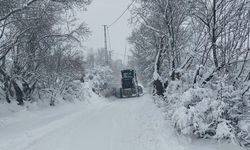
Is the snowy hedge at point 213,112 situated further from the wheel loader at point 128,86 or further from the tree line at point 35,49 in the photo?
the wheel loader at point 128,86

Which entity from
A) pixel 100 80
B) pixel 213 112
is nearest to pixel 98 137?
pixel 213 112

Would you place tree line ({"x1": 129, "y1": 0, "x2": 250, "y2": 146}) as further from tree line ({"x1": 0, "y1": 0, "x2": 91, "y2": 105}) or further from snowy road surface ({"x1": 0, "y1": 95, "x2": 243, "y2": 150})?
tree line ({"x1": 0, "y1": 0, "x2": 91, "y2": 105})

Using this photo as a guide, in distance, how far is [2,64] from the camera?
18484mm

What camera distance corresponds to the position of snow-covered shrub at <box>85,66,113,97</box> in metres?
42.5

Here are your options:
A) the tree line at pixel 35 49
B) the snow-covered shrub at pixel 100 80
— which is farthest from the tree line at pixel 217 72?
the snow-covered shrub at pixel 100 80

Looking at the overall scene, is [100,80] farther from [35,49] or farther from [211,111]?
[211,111]

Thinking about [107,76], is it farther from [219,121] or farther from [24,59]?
[219,121]

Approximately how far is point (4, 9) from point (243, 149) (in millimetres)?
11037

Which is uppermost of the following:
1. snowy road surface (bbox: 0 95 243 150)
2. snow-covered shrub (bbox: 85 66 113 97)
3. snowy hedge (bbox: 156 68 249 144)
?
snow-covered shrub (bbox: 85 66 113 97)

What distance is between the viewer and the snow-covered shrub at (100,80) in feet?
140

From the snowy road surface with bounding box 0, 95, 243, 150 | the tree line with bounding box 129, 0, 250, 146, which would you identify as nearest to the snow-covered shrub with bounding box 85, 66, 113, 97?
the snowy road surface with bounding box 0, 95, 243, 150

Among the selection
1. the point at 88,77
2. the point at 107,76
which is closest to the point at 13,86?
the point at 88,77

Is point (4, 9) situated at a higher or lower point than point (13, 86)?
higher

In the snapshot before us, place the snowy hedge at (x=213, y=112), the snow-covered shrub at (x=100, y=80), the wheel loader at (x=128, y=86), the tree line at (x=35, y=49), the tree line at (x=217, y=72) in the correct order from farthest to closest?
the snow-covered shrub at (x=100, y=80), the wheel loader at (x=128, y=86), the tree line at (x=35, y=49), the tree line at (x=217, y=72), the snowy hedge at (x=213, y=112)
